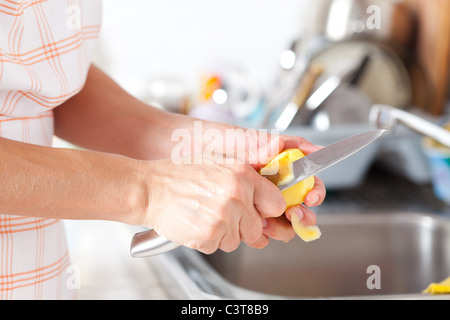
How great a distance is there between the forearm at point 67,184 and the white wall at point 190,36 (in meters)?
1.32

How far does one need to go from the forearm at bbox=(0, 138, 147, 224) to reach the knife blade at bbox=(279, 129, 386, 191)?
141 mm

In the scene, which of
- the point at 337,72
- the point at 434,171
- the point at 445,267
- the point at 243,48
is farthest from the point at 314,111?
the point at 243,48

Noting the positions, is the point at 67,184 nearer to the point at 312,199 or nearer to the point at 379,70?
the point at 312,199

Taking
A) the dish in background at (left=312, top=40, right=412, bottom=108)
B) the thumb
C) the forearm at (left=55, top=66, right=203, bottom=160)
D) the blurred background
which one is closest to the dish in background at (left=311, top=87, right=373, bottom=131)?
the blurred background

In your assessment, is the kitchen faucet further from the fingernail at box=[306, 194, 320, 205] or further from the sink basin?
the fingernail at box=[306, 194, 320, 205]

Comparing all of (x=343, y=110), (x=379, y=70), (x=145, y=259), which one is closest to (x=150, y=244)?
(x=145, y=259)

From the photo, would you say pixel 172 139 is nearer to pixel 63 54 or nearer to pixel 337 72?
pixel 63 54

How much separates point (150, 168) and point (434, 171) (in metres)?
0.76

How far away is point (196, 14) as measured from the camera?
1.79 m

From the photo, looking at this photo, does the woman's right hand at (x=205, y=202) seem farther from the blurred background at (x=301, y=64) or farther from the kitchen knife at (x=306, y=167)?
the blurred background at (x=301, y=64)

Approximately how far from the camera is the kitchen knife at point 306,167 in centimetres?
51

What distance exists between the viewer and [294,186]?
1.85ft

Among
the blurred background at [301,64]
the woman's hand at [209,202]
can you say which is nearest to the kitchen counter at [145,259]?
the blurred background at [301,64]

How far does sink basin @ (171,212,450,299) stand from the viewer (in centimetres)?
102
